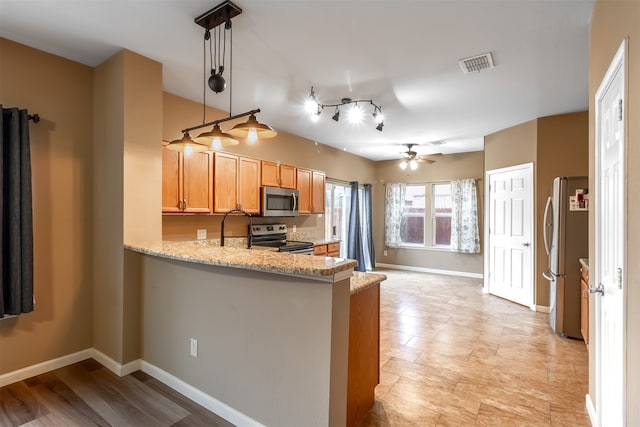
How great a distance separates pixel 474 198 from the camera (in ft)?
22.1

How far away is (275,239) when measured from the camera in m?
4.88

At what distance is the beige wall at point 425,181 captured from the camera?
683cm

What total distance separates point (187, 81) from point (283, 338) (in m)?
2.76

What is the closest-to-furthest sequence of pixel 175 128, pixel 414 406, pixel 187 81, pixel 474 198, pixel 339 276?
pixel 339 276
pixel 414 406
pixel 187 81
pixel 175 128
pixel 474 198

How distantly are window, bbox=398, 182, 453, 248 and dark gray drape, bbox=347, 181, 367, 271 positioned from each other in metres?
1.30

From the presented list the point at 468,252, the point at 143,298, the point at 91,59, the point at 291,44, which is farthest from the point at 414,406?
the point at 468,252

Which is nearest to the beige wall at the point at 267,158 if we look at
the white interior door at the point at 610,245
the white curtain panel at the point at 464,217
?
the white curtain panel at the point at 464,217

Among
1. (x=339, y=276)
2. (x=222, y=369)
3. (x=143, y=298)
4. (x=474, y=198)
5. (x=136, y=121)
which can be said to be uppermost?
(x=136, y=121)

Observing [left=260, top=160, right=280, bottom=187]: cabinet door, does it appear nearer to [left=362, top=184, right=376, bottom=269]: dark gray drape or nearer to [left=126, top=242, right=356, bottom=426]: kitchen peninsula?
[left=126, top=242, right=356, bottom=426]: kitchen peninsula

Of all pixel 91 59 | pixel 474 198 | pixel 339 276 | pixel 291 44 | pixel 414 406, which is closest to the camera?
pixel 339 276

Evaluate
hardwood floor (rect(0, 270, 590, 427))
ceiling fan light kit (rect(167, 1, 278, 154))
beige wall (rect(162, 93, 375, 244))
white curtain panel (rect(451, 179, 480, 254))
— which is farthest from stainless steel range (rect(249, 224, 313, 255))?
white curtain panel (rect(451, 179, 480, 254))

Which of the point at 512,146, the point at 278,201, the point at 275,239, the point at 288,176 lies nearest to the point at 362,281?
the point at 278,201

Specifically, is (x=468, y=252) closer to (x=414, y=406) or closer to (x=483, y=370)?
(x=483, y=370)

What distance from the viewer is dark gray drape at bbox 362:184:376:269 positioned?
7.33 m
